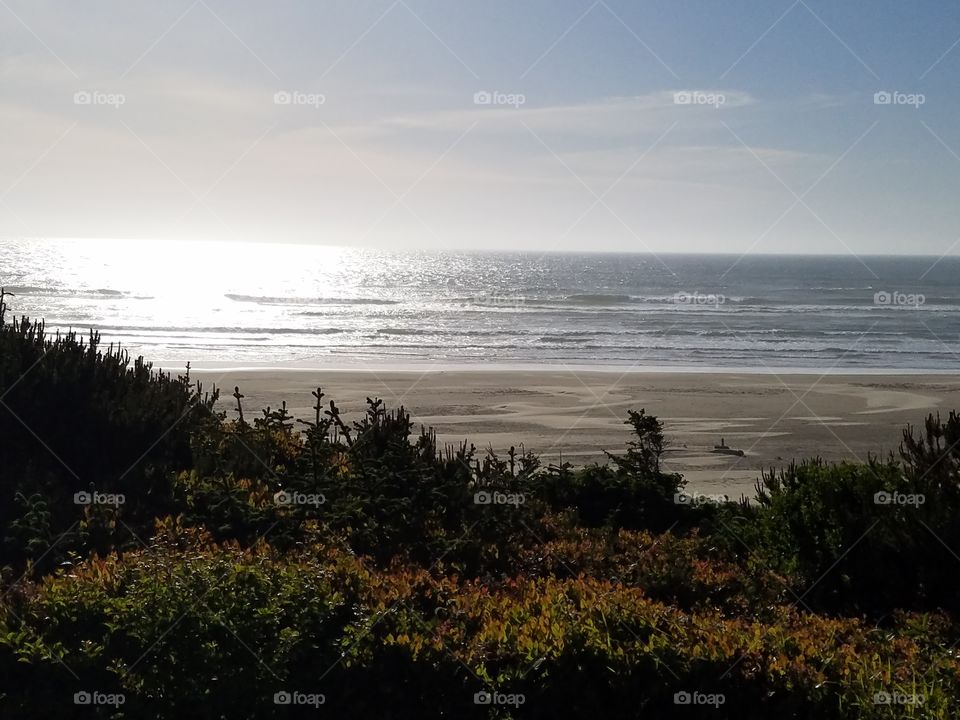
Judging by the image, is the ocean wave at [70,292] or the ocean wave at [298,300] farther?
the ocean wave at [298,300]

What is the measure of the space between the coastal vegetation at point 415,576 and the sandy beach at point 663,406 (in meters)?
5.75

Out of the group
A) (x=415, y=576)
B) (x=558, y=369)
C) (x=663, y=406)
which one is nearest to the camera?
(x=415, y=576)

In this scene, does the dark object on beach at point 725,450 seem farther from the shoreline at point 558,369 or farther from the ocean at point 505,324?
the ocean at point 505,324

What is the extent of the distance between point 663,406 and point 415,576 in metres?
18.0

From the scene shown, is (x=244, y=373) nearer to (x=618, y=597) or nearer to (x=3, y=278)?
(x=618, y=597)

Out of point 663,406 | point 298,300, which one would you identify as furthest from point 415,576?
point 298,300

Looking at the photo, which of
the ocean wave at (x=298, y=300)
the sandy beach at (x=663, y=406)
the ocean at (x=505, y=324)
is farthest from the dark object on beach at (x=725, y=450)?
the ocean wave at (x=298, y=300)

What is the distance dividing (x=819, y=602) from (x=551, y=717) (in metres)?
3.09

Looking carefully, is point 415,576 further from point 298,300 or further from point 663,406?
point 298,300

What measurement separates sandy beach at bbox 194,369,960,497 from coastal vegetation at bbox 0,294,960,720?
5746 mm

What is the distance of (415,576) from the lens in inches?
214

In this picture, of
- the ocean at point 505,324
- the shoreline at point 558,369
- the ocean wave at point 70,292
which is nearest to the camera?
the shoreline at point 558,369

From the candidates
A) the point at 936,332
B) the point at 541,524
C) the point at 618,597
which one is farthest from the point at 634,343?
the point at 618,597

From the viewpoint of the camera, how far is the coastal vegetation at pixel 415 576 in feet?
13.8
